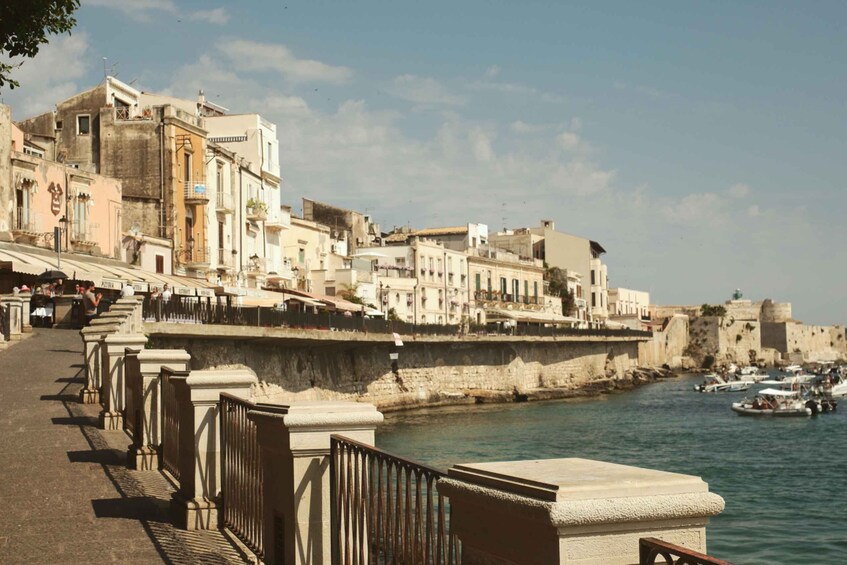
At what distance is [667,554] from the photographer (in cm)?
351

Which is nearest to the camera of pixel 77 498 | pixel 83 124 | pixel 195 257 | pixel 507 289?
pixel 77 498

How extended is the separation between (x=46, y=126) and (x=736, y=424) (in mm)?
37411

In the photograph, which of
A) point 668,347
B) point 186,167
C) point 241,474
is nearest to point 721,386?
point 668,347

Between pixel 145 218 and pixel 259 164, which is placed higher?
pixel 259 164

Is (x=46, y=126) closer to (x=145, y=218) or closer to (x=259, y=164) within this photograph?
(x=145, y=218)

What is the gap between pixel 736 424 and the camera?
54.5 meters

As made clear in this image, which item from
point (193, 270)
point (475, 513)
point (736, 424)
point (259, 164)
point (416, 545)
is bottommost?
point (736, 424)

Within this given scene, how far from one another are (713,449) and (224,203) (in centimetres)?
2584

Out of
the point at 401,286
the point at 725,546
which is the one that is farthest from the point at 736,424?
the point at 725,546

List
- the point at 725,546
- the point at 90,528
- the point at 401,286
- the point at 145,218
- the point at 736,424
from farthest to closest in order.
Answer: the point at 401,286
the point at 736,424
the point at 145,218
the point at 725,546
the point at 90,528

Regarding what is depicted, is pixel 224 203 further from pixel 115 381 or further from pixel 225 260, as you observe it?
pixel 115 381

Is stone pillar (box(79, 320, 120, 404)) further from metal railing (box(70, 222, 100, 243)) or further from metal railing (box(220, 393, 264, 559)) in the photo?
metal railing (box(70, 222, 100, 243))

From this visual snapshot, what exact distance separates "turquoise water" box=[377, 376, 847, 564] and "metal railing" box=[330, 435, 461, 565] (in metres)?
17.1

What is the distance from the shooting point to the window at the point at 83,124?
51.6m
